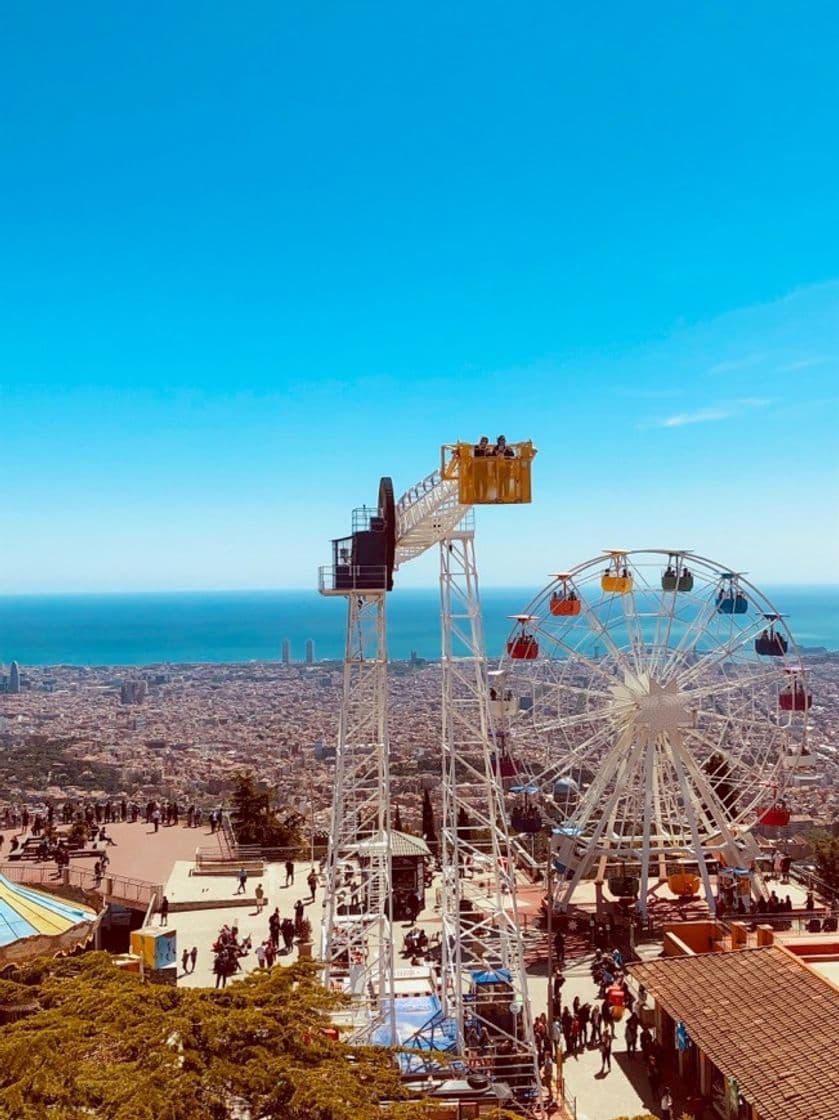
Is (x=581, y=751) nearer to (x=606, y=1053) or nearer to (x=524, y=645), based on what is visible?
(x=524, y=645)

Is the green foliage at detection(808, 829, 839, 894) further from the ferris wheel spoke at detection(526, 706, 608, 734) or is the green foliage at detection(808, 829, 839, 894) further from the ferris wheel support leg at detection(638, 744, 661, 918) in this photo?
the ferris wheel spoke at detection(526, 706, 608, 734)

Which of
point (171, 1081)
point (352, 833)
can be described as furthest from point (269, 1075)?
point (352, 833)

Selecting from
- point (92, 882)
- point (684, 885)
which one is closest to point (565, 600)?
point (684, 885)

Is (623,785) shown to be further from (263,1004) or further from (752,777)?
(263,1004)

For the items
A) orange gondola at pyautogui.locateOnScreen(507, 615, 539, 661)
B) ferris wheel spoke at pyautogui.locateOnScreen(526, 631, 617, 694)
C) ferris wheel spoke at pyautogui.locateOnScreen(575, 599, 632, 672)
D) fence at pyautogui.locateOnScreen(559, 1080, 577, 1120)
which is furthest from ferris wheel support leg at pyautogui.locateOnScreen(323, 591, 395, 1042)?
ferris wheel spoke at pyautogui.locateOnScreen(575, 599, 632, 672)

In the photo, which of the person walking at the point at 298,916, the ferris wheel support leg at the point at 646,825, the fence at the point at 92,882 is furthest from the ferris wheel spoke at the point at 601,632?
the fence at the point at 92,882

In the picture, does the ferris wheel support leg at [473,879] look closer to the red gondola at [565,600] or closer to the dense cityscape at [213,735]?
the red gondola at [565,600]
